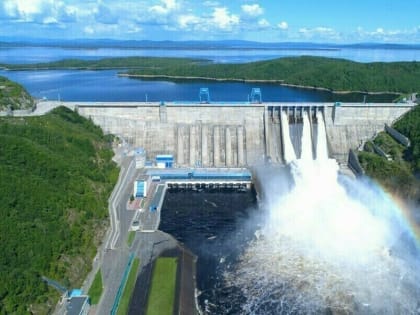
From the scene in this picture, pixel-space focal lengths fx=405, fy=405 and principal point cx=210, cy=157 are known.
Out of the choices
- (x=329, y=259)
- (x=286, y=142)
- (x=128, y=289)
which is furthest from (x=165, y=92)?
(x=128, y=289)

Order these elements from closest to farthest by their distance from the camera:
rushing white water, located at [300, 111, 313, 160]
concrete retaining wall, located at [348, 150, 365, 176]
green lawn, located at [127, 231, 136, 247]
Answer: green lawn, located at [127, 231, 136, 247] → concrete retaining wall, located at [348, 150, 365, 176] → rushing white water, located at [300, 111, 313, 160]

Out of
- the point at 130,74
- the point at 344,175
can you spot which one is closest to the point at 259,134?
the point at 344,175

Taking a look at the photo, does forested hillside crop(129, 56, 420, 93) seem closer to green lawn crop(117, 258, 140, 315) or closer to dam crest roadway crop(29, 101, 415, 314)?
dam crest roadway crop(29, 101, 415, 314)

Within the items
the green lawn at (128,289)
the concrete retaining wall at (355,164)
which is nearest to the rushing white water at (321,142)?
the concrete retaining wall at (355,164)

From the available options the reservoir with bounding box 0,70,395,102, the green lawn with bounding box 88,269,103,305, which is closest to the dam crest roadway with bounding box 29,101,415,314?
the green lawn with bounding box 88,269,103,305

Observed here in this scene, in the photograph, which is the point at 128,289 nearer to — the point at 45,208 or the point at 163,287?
the point at 163,287

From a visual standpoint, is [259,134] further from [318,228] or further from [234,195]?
[318,228]

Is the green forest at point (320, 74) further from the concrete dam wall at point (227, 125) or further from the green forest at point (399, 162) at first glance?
the green forest at point (399, 162)
